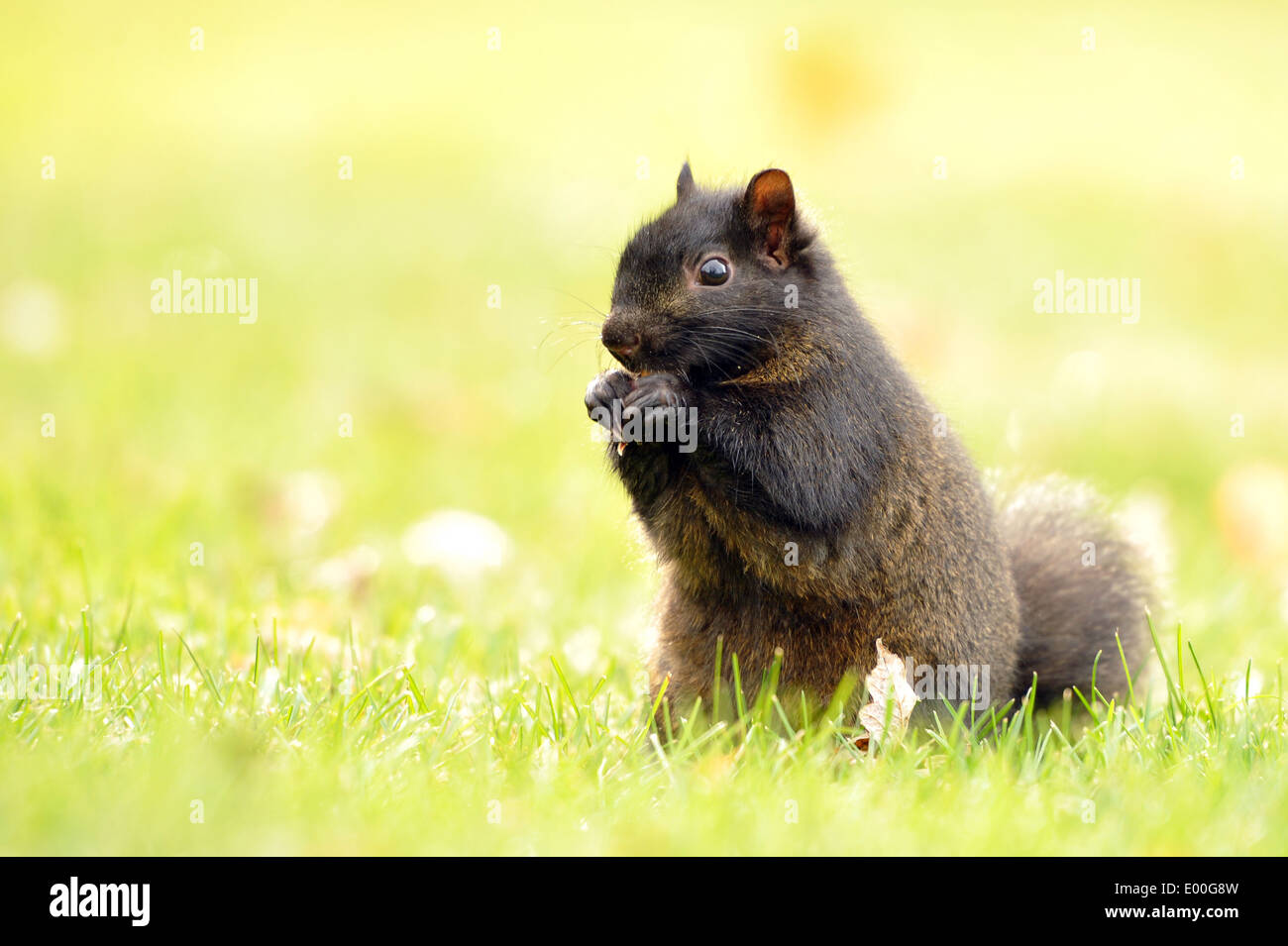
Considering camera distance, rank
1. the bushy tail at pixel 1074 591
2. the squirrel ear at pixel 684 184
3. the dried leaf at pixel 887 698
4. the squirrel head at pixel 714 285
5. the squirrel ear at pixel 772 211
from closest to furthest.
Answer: the dried leaf at pixel 887 698
the squirrel head at pixel 714 285
the squirrel ear at pixel 772 211
the bushy tail at pixel 1074 591
the squirrel ear at pixel 684 184

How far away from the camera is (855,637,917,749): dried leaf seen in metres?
3.30

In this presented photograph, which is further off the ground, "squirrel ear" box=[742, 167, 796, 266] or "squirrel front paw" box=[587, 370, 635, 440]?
"squirrel ear" box=[742, 167, 796, 266]

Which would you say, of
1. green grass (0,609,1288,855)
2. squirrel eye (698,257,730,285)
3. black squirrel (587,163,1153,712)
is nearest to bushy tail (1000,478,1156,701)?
black squirrel (587,163,1153,712)

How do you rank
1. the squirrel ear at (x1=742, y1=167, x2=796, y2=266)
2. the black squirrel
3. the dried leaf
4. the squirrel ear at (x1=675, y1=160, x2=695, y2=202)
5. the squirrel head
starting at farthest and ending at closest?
the squirrel ear at (x1=675, y1=160, x2=695, y2=202) < the squirrel ear at (x1=742, y1=167, x2=796, y2=266) < the squirrel head < the black squirrel < the dried leaf

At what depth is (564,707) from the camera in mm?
3729

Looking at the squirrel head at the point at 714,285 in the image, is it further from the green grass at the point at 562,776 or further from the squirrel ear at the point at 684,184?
the green grass at the point at 562,776

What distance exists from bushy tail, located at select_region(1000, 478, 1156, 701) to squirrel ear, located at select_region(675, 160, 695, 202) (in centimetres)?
141

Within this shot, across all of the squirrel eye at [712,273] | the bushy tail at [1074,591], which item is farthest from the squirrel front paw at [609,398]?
the bushy tail at [1074,591]

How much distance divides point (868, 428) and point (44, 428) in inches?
177

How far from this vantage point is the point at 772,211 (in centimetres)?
379

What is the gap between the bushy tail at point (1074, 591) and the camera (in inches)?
156

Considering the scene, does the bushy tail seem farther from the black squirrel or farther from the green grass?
the green grass

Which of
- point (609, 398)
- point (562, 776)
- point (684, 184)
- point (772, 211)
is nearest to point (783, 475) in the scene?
point (609, 398)

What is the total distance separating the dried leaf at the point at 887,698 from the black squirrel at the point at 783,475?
0.05 m
